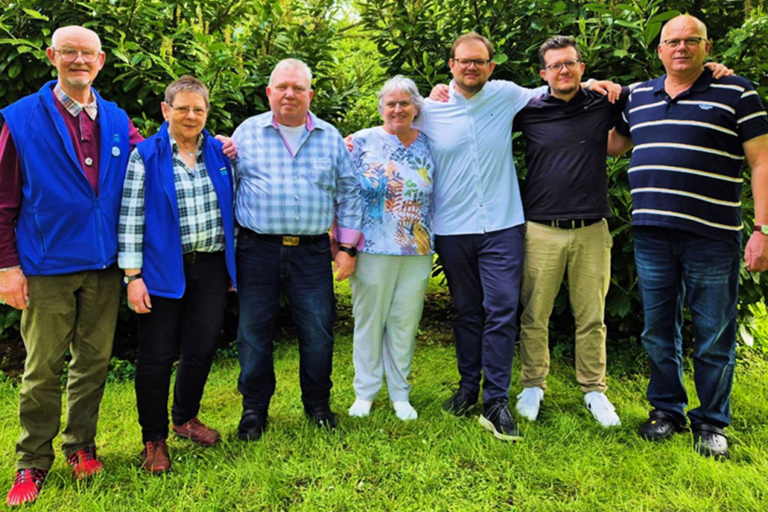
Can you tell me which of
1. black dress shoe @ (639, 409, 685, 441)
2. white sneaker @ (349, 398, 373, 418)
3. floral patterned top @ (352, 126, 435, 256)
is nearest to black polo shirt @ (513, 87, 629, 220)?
floral patterned top @ (352, 126, 435, 256)

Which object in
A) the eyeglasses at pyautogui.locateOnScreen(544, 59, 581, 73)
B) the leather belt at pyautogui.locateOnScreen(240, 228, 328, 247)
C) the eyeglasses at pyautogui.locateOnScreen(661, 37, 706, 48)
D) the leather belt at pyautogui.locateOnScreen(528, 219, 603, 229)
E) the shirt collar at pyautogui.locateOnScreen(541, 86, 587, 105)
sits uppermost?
the eyeglasses at pyautogui.locateOnScreen(661, 37, 706, 48)

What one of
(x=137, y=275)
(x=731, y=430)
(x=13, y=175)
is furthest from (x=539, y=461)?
(x=13, y=175)

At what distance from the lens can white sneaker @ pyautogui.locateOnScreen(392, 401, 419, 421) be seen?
371 cm

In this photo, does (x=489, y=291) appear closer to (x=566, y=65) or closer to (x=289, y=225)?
(x=289, y=225)

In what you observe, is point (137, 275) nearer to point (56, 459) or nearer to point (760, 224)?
point (56, 459)

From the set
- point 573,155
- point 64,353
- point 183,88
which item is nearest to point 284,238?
point 183,88

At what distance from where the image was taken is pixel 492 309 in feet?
11.9

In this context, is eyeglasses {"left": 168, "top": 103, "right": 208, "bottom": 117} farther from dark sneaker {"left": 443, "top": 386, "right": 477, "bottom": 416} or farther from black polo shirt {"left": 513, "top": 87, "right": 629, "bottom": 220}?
dark sneaker {"left": 443, "top": 386, "right": 477, "bottom": 416}

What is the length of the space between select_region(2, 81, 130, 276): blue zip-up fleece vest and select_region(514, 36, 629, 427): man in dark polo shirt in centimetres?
258

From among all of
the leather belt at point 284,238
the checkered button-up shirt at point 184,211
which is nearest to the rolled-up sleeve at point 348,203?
the leather belt at point 284,238

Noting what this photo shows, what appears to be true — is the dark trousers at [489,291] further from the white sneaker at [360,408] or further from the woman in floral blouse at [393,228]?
the white sneaker at [360,408]

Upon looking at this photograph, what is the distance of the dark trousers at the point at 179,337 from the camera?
10.0 ft

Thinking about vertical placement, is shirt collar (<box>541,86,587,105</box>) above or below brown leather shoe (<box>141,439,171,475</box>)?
above

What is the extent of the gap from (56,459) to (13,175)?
1623 millimetres
